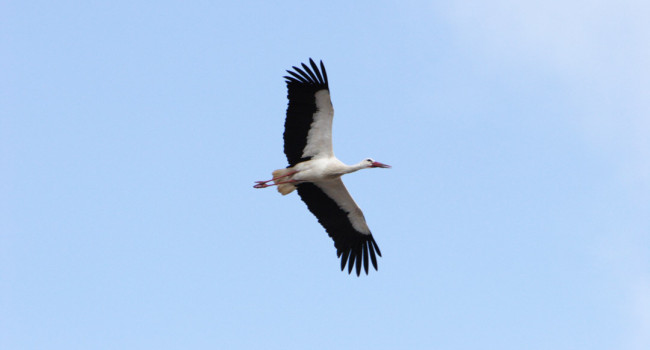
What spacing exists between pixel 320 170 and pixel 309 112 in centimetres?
108

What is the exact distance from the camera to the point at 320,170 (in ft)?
54.1

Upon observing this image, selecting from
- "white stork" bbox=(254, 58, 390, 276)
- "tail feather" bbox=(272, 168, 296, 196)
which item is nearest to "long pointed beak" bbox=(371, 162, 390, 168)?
"white stork" bbox=(254, 58, 390, 276)

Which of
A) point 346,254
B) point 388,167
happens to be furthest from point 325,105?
point 346,254

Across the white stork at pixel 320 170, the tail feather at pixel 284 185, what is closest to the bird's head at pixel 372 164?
the white stork at pixel 320 170

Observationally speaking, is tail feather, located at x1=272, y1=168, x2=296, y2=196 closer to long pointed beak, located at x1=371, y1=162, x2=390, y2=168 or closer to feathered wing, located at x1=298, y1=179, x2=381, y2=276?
feathered wing, located at x1=298, y1=179, x2=381, y2=276

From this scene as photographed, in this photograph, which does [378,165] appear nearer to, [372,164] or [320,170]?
[372,164]

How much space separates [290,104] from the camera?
16188 mm

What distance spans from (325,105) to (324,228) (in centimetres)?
269

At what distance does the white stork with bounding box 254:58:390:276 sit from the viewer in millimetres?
16141

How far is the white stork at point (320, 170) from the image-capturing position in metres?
16.1

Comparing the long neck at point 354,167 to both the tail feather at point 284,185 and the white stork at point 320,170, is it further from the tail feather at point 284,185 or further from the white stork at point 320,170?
the tail feather at point 284,185

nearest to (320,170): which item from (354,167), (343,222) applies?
(354,167)

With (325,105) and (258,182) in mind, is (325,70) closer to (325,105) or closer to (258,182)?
(325,105)

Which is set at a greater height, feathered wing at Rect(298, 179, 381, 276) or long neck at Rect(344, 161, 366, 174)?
long neck at Rect(344, 161, 366, 174)
